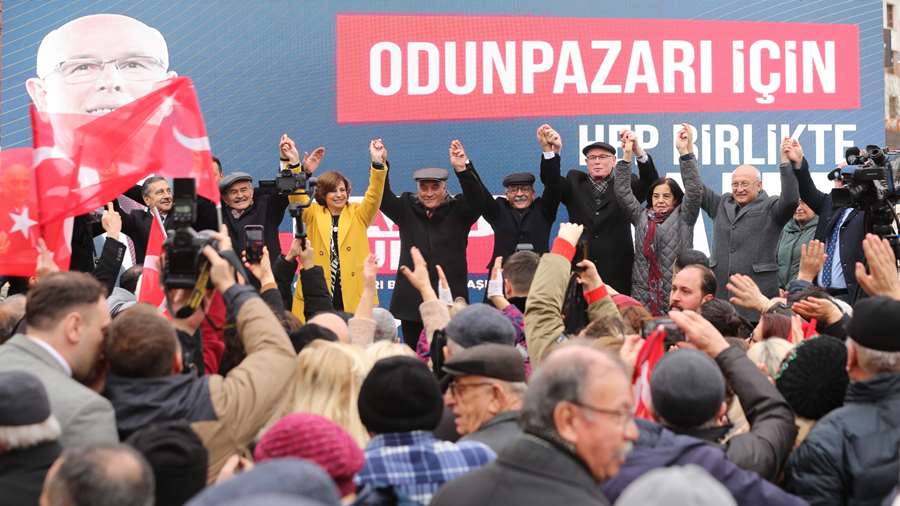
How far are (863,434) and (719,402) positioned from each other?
20.0 inches

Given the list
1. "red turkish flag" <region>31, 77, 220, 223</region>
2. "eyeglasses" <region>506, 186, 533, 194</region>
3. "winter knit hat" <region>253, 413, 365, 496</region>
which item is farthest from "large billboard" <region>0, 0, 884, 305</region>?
"winter knit hat" <region>253, 413, 365, 496</region>

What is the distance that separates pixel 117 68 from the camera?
395 inches

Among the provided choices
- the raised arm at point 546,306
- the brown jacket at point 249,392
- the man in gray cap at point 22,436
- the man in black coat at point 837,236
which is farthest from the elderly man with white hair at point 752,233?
the man in gray cap at point 22,436

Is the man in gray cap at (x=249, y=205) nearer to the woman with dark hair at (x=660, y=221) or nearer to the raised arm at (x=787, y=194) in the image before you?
the woman with dark hair at (x=660, y=221)

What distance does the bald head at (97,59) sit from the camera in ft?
32.7

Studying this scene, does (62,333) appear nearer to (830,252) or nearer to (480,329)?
(480,329)

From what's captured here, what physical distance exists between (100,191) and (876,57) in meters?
7.45

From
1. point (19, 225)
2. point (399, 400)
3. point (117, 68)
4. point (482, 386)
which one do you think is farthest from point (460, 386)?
point (117, 68)

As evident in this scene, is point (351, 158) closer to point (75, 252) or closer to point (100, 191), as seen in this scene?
point (75, 252)

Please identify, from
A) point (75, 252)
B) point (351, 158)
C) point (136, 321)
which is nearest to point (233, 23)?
point (351, 158)

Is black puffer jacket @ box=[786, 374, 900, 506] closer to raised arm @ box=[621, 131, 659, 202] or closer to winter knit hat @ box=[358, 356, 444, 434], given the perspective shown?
winter knit hat @ box=[358, 356, 444, 434]

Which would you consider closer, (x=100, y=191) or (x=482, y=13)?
(x=100, y=191)

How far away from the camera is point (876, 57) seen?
409 inches

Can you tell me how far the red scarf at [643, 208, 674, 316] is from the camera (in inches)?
322
